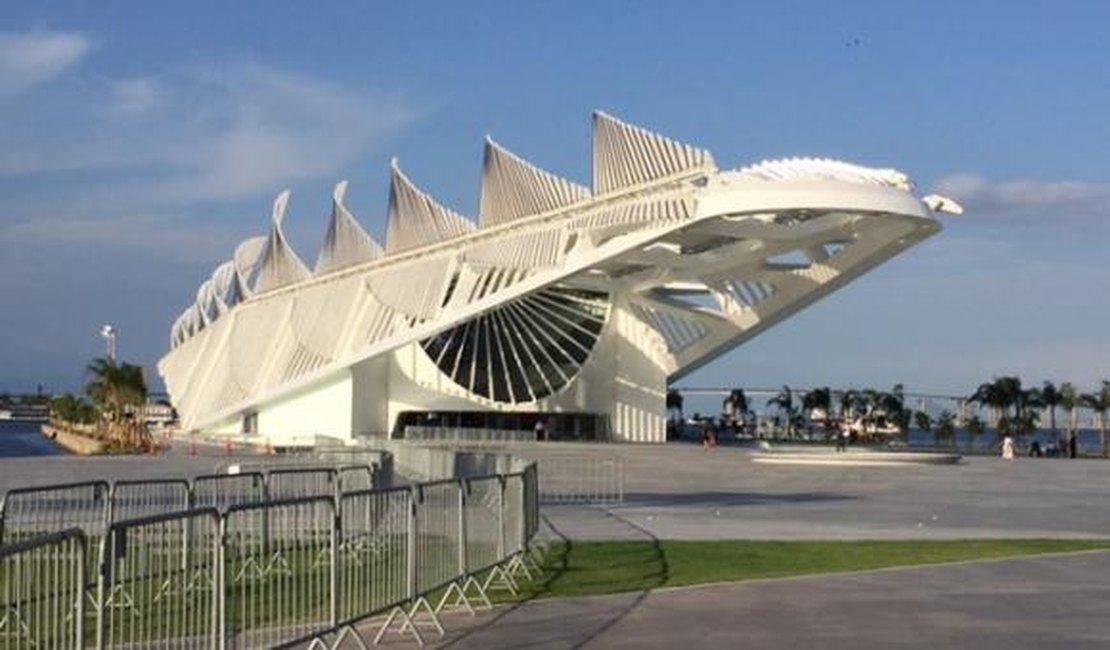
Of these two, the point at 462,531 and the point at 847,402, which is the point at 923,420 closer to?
the point at 847,402

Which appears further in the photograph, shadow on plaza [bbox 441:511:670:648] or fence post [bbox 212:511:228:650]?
shadow on plaza [bbox 441:511:670:648]

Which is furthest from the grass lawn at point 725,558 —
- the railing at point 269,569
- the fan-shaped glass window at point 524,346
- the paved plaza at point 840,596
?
the fan-shaped glass window at point 524,346

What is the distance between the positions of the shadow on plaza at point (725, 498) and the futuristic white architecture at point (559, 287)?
1972 centimetres

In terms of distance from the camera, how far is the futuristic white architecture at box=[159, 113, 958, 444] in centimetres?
5522

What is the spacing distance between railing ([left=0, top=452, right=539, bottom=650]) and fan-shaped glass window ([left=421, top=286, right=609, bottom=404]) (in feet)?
182

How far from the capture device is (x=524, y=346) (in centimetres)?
7225

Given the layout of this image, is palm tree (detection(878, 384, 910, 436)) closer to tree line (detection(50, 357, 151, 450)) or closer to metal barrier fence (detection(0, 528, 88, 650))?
tree line (detection(50, 357, 151, 450))

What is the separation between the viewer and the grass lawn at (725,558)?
51.7 feet

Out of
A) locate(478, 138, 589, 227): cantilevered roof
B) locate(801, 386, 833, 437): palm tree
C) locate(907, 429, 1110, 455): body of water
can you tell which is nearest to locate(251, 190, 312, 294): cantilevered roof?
locate(478, 138, 589, 227): cantilevered roof

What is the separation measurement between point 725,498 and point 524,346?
40.5 m

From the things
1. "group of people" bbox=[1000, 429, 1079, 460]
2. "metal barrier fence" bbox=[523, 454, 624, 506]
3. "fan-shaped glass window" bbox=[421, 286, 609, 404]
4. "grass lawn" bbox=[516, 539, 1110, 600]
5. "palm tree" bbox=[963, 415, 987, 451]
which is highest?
"fan-shaped glass window" bbox=[421, 286, 609, 404]

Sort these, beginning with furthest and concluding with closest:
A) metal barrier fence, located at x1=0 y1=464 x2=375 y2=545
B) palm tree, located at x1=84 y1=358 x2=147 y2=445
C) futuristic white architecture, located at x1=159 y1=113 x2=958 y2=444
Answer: palm tree, located at x1=84 y1=358 x2=147 y2=445 < futuristic white architecture, located at x1=159 y1=113 x2=958 y2=444 < metal barrier fence, located at x1=0 y1=464 x2=375 y2=545

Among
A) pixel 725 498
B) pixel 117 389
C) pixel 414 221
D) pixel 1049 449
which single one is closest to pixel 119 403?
pixel 117 389

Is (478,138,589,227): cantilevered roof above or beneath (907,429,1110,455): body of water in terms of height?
above
